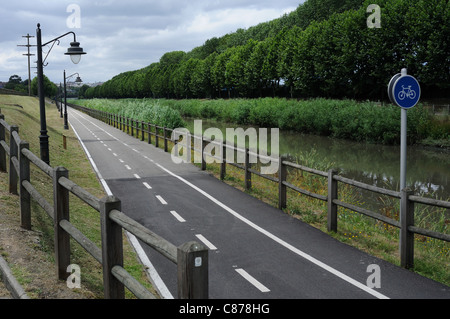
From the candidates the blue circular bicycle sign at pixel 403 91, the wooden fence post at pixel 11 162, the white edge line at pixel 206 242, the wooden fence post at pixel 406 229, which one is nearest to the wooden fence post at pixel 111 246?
the white edge line at pixel 206 242

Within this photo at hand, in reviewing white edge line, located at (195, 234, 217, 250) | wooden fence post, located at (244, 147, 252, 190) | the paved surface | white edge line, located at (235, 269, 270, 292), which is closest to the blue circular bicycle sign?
the paved surface

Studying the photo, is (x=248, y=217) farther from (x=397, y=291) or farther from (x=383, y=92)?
(x=383, y=92)

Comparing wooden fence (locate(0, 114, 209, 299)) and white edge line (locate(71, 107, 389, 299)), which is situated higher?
wooden fence (locate(0, 114, 209, 299))

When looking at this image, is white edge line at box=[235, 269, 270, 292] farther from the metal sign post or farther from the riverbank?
the riverbank

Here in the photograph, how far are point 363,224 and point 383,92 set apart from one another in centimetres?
4411

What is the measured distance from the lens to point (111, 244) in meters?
4.45

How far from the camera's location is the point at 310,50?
59250 millimetres

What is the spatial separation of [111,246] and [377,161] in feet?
90.3

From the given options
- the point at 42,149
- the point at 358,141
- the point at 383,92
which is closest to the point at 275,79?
the point at 383,92

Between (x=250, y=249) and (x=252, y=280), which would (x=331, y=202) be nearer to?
(x=250, y=249)

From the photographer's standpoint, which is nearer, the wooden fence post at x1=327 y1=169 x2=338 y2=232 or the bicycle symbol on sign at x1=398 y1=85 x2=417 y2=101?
the bicycle symbol on sign at x1=398 y1=85 x2=417 y2=101

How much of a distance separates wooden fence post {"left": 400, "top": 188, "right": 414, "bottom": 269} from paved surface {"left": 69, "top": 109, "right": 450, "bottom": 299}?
24 centimetres

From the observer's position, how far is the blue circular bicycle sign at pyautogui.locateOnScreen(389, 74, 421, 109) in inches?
351

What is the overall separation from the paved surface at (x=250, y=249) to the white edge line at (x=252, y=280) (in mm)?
15
